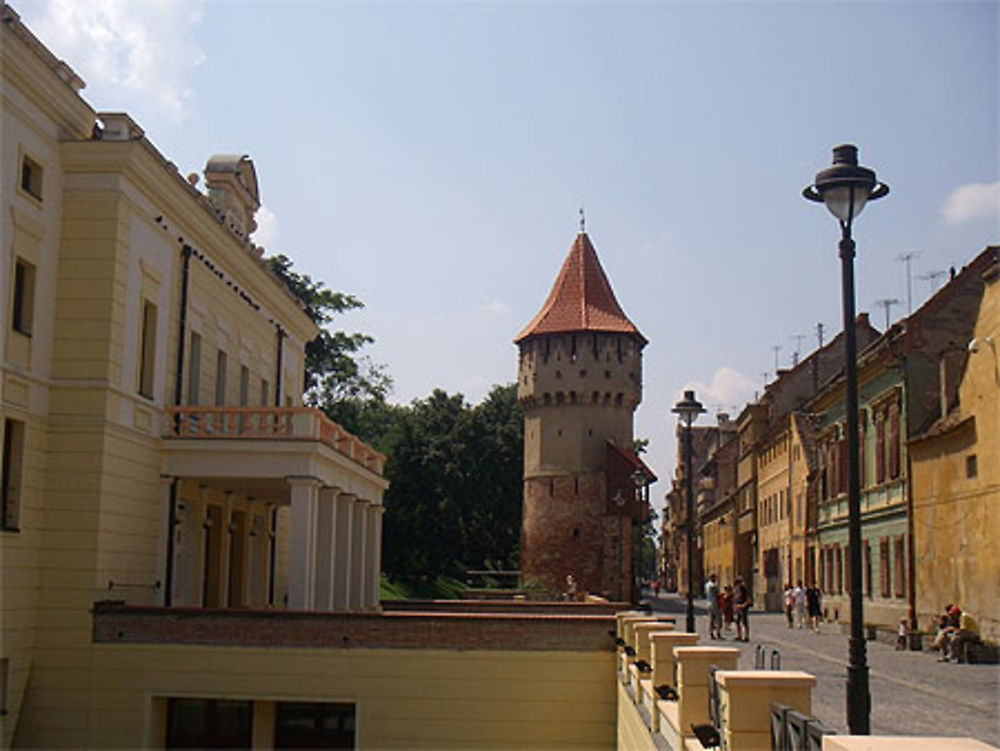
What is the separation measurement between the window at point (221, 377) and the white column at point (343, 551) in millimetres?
3988

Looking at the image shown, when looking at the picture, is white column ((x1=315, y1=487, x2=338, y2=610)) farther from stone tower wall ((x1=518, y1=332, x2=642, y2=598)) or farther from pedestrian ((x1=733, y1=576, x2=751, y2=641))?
stone tower wall ((x1=518, y1=332, x2=642, y2=598))

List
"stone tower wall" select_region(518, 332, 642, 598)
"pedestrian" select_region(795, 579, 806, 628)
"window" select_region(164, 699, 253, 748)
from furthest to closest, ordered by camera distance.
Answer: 1. "stone tower wall" select_region(518, 332, 642, 598)
2. "pedestrian" select_region(795, 579, 806, 628)
3. "window" select_region(164, 699, 253, 748)

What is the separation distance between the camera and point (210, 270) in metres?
28.3

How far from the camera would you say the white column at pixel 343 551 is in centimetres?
3015

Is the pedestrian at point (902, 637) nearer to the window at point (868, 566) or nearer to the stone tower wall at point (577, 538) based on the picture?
the window at point (868, 566)

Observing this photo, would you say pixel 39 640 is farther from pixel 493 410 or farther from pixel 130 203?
pixel 493 410

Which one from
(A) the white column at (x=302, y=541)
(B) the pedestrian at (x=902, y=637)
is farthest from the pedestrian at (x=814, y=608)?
(A) the white column at (x=302, y=541)

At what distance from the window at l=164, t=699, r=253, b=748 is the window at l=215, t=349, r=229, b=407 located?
8.53 metres

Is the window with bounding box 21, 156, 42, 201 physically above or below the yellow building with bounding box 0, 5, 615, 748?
above

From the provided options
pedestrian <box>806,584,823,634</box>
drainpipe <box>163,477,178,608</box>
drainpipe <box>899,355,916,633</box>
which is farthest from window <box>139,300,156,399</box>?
pedestrian <box>806,584,823,634</box>

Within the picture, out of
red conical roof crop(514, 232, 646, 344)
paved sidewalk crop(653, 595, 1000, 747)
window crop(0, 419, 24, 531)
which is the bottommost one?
paved sidewalk crop(653, 595, 1000, 747)

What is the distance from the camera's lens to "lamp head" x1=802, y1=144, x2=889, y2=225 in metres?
11.0

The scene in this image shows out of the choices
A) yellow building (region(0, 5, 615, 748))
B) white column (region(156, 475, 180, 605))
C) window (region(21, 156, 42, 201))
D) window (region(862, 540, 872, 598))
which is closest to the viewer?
window (region(21, 156, 42, 201))

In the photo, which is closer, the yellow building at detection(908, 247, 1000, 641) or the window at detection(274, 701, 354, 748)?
the window at detection(274, 701, 354, 748)
